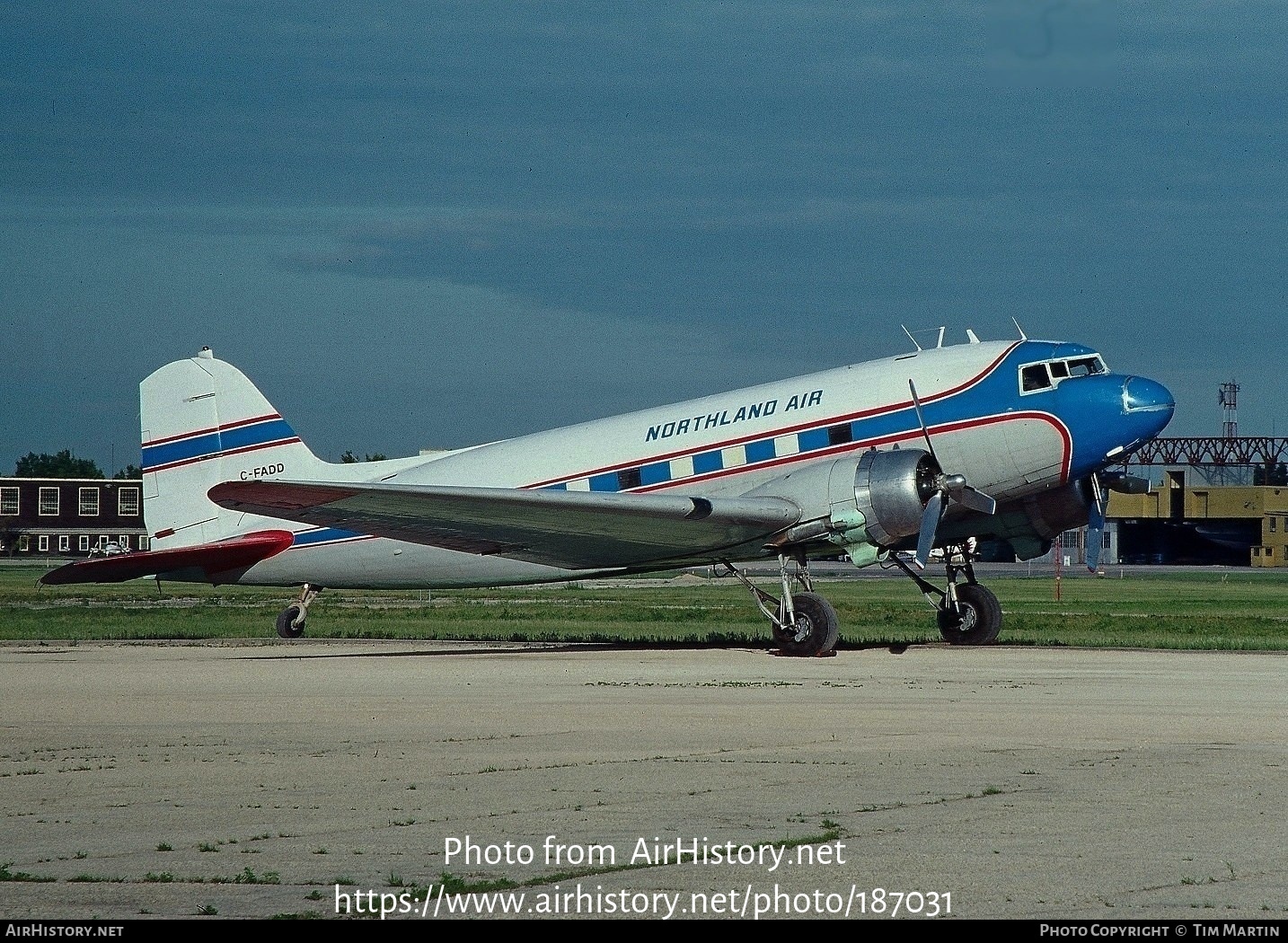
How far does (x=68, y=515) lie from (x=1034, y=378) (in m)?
125

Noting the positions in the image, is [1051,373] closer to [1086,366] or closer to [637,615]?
[1086,366]

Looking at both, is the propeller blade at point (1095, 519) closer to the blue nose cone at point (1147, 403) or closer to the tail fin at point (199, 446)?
the blue nose cone at point (1147, 403)

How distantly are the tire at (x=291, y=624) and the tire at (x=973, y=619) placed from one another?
12082mm

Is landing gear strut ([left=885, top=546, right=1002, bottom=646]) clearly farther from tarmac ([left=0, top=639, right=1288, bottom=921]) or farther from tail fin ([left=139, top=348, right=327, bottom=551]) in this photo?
tail fin ([left=139, top=348, right=327, bottom=551])

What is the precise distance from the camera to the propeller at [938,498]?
75.9 ft

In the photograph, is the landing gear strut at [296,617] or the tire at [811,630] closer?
the tire at [811,630]

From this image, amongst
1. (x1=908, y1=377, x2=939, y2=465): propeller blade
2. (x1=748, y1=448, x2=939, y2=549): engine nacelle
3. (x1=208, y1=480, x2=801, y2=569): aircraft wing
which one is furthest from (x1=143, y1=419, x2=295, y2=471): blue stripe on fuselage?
(x1=908, y1=377, x2=939, y2=465): propeller blade

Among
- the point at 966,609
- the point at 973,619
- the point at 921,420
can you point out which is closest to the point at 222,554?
the point at 921,420

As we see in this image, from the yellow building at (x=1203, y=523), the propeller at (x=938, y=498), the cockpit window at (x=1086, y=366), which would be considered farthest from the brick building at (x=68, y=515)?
the cockpit window at (x=1086, y=366)

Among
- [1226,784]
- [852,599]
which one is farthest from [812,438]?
[852,599]

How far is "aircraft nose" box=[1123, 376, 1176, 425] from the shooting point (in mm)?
23453

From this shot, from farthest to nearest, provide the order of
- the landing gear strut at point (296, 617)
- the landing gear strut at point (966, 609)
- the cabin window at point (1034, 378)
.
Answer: the landing gear strut at point (296, 617) < the landing gear strut at point (966, 609) < the cabin window at point (1034, 378)

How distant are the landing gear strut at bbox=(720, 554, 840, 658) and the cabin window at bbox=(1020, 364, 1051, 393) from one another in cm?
436

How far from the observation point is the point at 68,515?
445 ft
